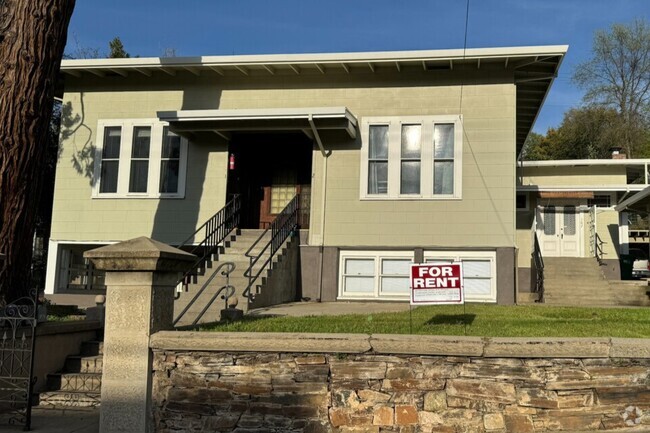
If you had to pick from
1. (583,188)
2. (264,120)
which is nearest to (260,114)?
(264,120)

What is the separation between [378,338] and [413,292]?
101cm

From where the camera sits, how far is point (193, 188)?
14562 millimetres

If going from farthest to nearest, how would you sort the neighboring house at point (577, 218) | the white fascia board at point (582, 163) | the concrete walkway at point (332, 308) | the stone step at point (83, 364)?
the white fascia board at point (582, 163) < the neighboring house at point (577, 218) < the concrete walkway at point (332, 308) < the stone step at point (83, 364)

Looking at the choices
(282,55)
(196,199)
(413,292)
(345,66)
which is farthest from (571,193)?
(413,292)

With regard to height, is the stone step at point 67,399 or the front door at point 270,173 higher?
the front door at point 270,173

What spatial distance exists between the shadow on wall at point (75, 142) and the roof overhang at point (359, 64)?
96cm

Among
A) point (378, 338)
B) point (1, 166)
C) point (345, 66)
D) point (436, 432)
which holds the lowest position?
point (436, 432)

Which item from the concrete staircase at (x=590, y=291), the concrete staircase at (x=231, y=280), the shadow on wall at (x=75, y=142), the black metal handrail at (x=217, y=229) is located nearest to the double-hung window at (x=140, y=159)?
the shadow on wall at (x=75, y=142)

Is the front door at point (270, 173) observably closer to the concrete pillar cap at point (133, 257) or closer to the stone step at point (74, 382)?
the stone step at point (74, 382)

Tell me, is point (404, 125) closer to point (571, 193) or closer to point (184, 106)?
point (184, 106)

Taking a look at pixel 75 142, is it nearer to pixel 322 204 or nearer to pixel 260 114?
pixel 260 114

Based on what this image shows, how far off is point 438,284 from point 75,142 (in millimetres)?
12023

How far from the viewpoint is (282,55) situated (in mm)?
13758

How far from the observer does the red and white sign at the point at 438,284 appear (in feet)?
20.5
